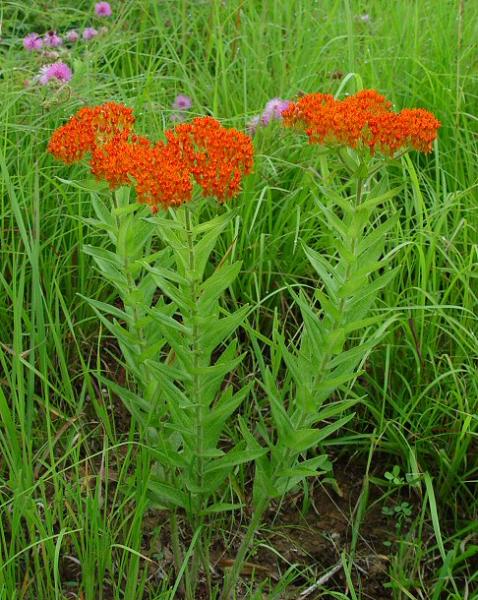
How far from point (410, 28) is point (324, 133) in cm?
205

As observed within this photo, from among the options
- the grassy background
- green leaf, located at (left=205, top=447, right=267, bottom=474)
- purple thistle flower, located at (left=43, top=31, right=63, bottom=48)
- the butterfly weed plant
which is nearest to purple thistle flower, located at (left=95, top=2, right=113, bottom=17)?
the grassy background

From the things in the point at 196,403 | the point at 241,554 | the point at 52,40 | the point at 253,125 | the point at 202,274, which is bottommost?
the point at 241,554

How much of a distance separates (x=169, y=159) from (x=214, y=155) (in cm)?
9

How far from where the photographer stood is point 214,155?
165 cm

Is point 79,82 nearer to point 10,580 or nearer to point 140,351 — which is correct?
point 140,351

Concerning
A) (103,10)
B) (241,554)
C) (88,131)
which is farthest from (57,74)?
(241,554)

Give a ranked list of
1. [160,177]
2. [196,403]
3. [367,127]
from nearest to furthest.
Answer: [160,177]
[367,127]
[196,403]

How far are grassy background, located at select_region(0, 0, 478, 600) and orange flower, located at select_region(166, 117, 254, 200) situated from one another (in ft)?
0.66

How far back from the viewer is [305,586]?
2217 millimetres

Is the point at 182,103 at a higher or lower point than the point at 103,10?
lower

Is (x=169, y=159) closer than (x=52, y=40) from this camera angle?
Yes

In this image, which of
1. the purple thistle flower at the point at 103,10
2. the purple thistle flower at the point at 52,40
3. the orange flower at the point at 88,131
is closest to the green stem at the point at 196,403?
the orange flower at the point at 88,131

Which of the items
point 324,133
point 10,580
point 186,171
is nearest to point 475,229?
point 324,133

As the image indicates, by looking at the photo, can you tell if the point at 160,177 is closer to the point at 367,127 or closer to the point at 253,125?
the point at 367,127
